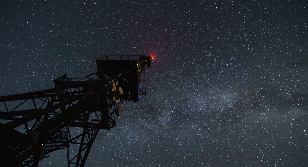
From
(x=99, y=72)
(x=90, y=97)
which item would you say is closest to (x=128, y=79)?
(x=99, y=72)

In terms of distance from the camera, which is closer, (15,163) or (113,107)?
(15,163)

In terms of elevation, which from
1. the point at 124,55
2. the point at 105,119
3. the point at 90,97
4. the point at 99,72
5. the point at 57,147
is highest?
the point at 124,55

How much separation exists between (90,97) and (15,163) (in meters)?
6.90

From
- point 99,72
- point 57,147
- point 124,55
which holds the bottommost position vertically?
point 57,147

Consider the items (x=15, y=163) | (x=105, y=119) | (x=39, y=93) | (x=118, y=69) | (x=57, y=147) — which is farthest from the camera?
(x=118, y=69)

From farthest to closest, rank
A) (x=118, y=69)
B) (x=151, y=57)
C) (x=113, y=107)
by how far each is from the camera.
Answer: (x=151, y=57), (x=118, y=69), (x=113, y=107)

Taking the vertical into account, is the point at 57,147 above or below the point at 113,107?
below

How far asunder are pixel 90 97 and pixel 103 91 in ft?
4.26

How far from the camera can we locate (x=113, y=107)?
12.9 metres

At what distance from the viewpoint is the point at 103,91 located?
1042 centimetres

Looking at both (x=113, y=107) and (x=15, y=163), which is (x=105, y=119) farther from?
(x=15, y=163)

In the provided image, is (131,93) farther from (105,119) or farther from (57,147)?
(57,147)

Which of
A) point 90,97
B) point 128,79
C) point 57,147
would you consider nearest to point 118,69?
point 128,79

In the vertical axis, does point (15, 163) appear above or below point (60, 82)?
below
